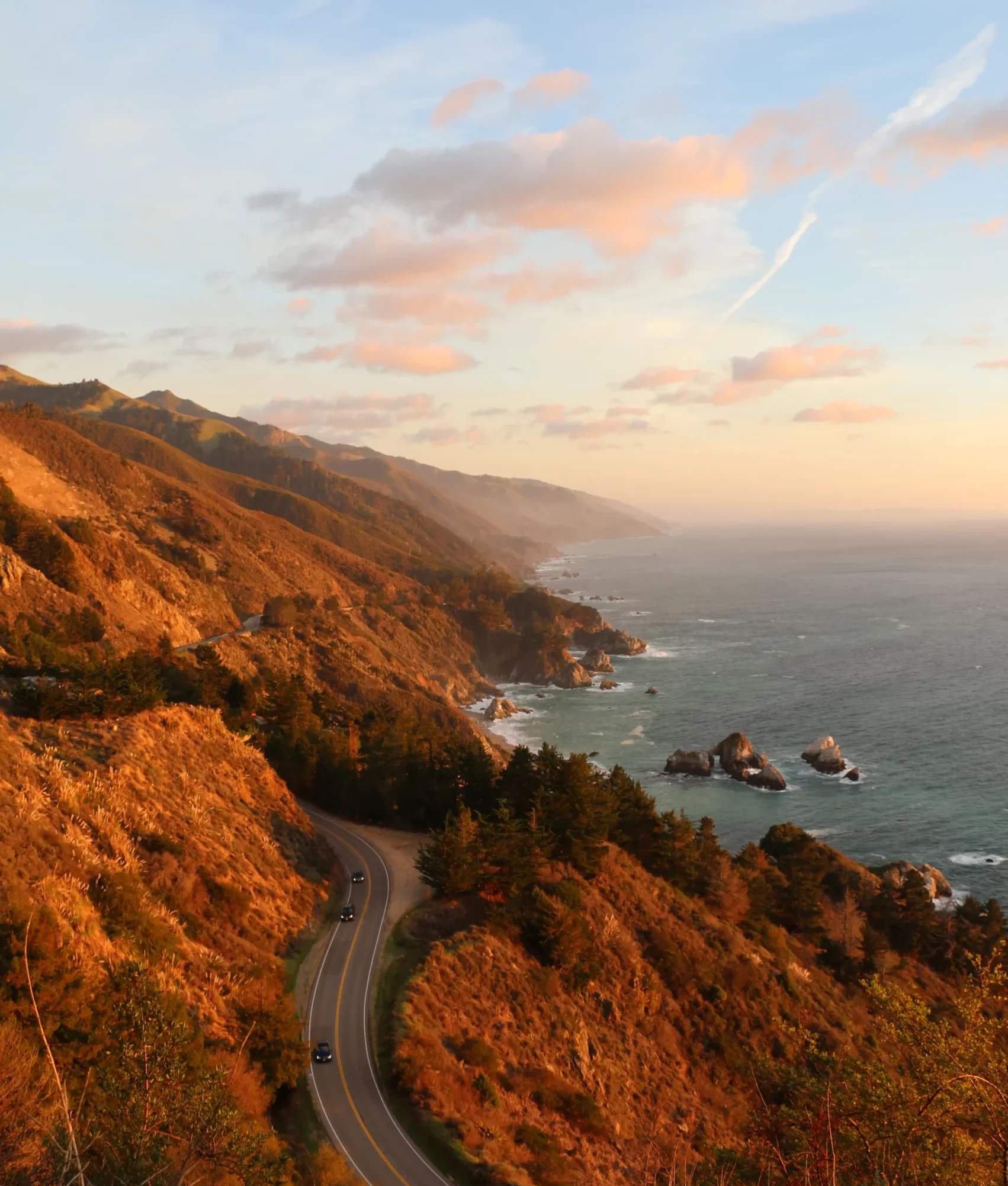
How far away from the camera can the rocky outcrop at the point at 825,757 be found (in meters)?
85.9

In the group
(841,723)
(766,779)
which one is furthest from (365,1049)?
(841,723)

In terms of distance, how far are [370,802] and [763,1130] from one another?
41673 millimetres

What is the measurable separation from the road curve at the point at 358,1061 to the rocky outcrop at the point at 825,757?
213ft

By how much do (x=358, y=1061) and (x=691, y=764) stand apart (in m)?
67.9

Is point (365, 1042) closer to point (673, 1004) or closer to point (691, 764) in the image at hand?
point (673, 1004)

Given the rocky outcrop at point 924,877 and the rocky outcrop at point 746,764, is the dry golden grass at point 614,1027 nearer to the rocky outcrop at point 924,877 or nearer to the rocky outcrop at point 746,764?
the rocky outcrop at point 924,877

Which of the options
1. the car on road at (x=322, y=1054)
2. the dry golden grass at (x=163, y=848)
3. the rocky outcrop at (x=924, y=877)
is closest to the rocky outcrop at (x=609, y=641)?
the rocky outcrop at (x=924, y=877)

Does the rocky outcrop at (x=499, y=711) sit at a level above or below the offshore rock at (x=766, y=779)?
above

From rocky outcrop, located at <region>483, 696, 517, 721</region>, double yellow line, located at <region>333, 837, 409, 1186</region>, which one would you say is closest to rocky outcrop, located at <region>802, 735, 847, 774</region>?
rocky outcrop, located at <region>483, 696, 517, 721</region>

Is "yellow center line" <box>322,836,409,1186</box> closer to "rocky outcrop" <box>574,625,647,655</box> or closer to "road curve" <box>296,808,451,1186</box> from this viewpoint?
"road curve" <box>296,808,451,1186</box>

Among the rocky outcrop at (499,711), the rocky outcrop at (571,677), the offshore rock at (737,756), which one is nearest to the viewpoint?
the offshore rock at (737,756)

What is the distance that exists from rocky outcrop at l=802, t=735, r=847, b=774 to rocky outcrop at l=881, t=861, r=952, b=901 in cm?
2316

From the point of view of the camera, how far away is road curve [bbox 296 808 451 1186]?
74.1ft

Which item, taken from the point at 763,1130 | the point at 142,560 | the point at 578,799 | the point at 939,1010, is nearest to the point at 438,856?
the point at 578,799
